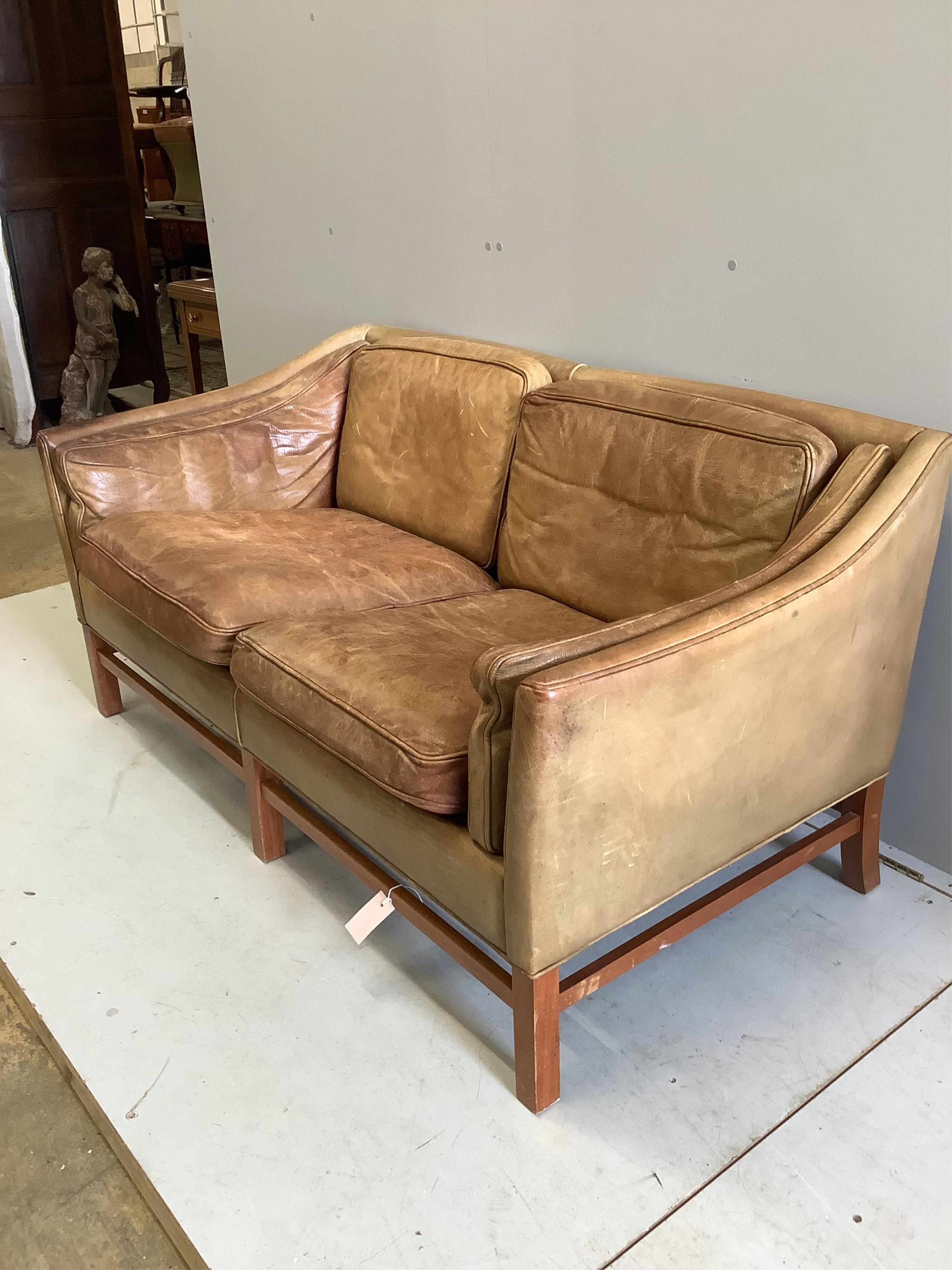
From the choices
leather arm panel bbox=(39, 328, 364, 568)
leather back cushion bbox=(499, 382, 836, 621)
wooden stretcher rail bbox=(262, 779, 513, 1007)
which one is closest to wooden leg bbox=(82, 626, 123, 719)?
leather arm panel bbox=(39, 328, 364, 568)

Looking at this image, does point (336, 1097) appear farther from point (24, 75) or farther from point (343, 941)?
point (24, 75)

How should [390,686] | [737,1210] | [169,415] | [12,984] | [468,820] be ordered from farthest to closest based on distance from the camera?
1. [169,415]
2. [12,984]
3. [390,686]
4. [468,820]
5. [737,1210]

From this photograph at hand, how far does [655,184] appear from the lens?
1.93m

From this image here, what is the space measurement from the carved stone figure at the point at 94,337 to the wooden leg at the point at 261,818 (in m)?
3.34

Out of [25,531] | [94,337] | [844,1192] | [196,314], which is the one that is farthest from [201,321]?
[844,1192]

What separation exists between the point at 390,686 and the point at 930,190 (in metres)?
1.03

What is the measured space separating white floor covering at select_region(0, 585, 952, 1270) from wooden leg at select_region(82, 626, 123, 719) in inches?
18.6

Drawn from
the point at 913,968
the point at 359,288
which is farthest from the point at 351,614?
the point at 359,288

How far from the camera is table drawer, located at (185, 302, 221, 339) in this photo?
4.09 m

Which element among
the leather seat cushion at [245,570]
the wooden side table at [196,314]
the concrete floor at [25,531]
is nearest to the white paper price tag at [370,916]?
the leather seat cushion at [245,570]

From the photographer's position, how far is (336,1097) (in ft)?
4.80

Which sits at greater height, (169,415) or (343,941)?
(169,415)

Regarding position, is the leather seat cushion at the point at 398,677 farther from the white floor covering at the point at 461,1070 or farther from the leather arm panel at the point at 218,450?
the leather arm panel at the point at 218,450

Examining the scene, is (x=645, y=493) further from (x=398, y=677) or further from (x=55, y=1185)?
(x=55, y=1185)
